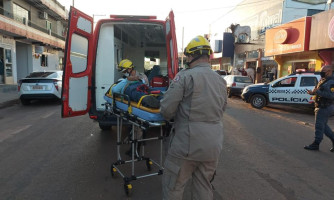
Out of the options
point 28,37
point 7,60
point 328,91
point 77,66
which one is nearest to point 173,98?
point 77,66

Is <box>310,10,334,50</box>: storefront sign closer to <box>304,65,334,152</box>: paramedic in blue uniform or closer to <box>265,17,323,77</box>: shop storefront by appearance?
<box>265,17,323,77</box>: shop storefront

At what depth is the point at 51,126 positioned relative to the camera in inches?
287

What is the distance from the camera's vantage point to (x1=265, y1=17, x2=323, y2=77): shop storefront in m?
15.4

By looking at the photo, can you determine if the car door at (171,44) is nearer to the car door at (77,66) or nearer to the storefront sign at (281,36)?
the car door at (77,66)

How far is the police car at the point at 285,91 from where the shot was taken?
417 inches

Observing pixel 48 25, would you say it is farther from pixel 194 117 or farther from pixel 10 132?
pixel 194 117

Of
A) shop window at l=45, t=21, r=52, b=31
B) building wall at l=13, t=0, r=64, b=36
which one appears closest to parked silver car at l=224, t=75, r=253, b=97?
building wall at l=13, t=0, r=64, b=36

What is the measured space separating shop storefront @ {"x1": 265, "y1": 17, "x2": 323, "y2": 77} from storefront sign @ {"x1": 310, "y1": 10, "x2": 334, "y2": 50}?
56 cm

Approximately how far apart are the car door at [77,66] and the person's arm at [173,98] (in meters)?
2.74

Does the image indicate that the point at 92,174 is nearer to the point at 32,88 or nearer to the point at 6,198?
the point at 6,198

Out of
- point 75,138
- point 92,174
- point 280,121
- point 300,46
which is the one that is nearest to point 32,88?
point 75,138

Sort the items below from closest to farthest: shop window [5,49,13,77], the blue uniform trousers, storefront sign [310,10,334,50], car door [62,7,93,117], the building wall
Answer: car door [62,7,93,117] < the blue uniform trousers < storefront sign [310,10,334,50] < shop window [5,49,13,77] < the building wall

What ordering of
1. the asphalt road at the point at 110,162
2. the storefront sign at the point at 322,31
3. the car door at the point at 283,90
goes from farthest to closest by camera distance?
1. the storefront sign at the point at 322,31
2. the car door at the point at 283,90
3. the asphalt road at the point at 110,162

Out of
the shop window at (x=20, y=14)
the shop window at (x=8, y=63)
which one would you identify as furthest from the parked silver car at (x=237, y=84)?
the shop window at (x=20, y=14)
